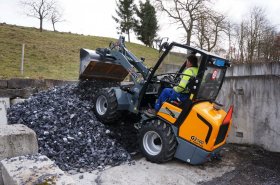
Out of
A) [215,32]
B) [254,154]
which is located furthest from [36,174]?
[215,32]

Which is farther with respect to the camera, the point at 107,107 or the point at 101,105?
the point at 101,105

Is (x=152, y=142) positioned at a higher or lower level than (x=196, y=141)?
lower

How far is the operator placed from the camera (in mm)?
5133

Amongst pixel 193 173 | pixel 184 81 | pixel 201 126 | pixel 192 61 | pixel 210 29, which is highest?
pixel 210 29

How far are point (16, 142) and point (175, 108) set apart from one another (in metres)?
2.59

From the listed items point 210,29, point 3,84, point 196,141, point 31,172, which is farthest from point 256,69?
point 210,29

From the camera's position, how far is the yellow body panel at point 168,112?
204 inches

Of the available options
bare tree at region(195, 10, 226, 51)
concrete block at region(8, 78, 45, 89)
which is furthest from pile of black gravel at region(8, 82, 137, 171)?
bare tree at region(195, 10, 226, 51)

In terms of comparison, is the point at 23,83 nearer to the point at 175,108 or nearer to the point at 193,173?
the point at 175,108

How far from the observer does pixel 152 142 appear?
5555 mm

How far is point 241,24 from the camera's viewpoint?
2252cm

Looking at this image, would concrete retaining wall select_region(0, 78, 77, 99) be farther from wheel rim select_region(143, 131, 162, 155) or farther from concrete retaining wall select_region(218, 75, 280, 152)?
concrete retaining wall select_region(218, 75, 280, 152)

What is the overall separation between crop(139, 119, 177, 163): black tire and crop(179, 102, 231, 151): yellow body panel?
23 centimetres

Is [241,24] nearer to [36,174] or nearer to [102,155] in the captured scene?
[102,155]
